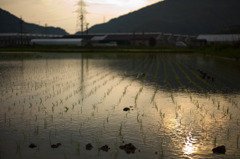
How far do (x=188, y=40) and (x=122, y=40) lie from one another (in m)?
26.9

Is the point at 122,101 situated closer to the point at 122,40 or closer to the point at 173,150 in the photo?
the point at 173,150

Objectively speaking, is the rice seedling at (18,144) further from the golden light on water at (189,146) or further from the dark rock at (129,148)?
the golden light on water at (189,146)

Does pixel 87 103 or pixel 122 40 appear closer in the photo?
pixel 87 103

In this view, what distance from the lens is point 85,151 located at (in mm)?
4637

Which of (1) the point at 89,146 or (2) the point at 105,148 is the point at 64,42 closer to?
(1) the point at 89,146

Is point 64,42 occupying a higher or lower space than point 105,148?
higher

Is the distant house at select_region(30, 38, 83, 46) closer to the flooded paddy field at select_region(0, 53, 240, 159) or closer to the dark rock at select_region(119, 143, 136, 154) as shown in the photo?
the flooded paddy field at select_region(0, 53, 240, 159)

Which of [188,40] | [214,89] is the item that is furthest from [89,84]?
[188,40]

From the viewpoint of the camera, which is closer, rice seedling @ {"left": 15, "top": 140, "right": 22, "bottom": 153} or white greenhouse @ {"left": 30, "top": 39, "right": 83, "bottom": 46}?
rice seedling @ {"left": 15, "top": 140, "right": 22, "bottom": 153}

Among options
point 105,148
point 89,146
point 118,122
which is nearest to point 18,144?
point 89,146

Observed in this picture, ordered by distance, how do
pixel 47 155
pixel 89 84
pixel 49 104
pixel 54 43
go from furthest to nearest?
pixel 54 43
pixel 89 84
pixel 49 104
pixel 47 155

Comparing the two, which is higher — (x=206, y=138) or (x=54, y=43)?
(x=54, y=43)

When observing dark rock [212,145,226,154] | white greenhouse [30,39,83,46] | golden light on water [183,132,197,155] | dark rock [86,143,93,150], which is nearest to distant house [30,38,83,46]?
white greenhouse [30,39,83,46]

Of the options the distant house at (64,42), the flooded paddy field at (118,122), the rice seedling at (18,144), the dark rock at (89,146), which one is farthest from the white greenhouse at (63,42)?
the dark rock at (89,146)
